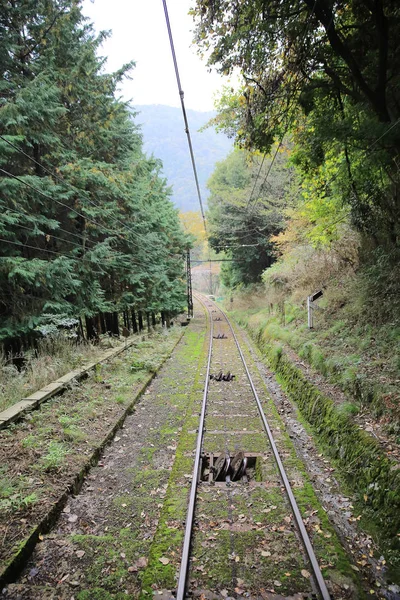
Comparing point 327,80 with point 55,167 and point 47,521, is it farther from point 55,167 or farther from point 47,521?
point 47,521

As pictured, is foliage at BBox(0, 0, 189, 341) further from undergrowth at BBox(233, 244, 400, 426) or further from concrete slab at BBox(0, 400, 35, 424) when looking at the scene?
undergrowth at BBox(233, 244, 400, 426)

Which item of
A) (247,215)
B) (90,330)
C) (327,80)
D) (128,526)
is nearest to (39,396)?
(128,526)

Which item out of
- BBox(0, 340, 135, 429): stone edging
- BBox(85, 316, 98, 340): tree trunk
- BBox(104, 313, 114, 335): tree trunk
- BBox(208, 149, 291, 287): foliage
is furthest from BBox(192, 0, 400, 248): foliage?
BBox(208, 149, 291, 287): foliage

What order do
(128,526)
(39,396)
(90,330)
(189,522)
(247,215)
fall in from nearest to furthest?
(189,522), (128,526), (39,396), (90,330), (247,215)

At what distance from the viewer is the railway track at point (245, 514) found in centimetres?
337

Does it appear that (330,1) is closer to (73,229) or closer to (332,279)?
(332,279)

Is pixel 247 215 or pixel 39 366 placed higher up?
pixel 247 215

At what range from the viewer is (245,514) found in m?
4.32

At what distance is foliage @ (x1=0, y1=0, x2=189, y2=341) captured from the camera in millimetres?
8562

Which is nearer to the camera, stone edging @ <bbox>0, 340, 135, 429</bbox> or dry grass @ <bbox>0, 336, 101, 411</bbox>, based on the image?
stone edging @ <bbox>0, 340, 135, 429</bbox>

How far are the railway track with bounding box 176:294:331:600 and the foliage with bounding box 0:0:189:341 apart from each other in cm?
583

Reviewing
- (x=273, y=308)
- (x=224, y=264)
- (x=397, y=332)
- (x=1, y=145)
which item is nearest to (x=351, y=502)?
(x=397, y=332)

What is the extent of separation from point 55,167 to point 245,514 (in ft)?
34.1

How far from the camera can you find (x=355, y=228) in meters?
10.0
